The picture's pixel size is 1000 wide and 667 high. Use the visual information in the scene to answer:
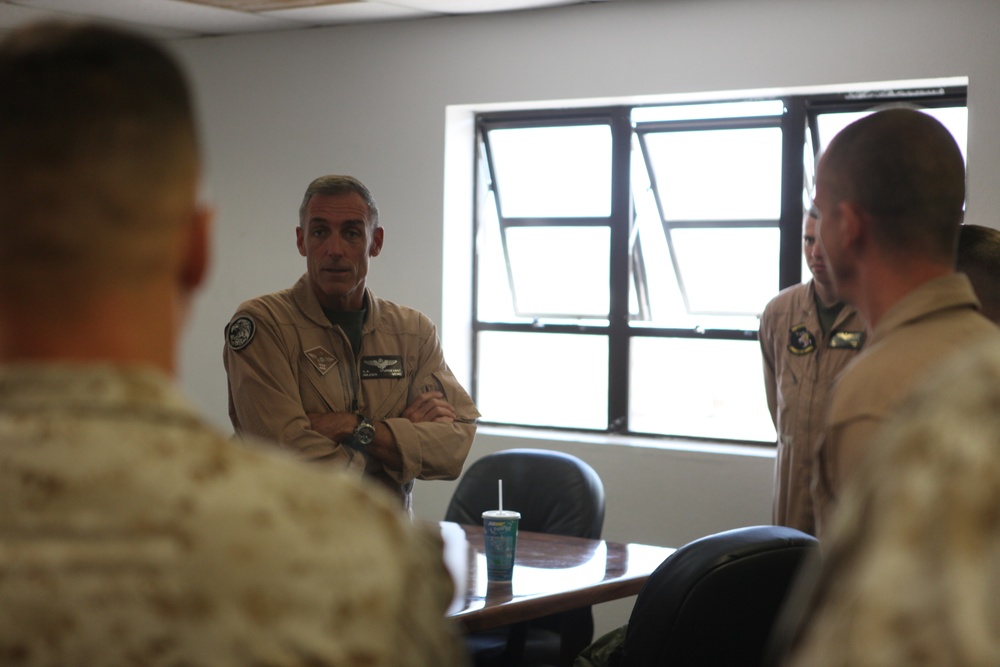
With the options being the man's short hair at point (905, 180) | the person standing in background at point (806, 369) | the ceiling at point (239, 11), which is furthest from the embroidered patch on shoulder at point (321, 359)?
the ceiling at point (239, 11)

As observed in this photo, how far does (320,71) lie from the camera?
18.7 ft

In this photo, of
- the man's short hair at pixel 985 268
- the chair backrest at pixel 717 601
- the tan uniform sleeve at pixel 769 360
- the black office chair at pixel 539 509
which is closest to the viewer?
the chair backrest at pixel 717 601

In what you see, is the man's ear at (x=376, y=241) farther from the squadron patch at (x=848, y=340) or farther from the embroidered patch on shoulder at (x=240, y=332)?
the squadron patch at (x=848, y=340)

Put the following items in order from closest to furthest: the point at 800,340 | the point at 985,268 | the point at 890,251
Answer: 1. the point at 890,251
2. the point at 985,268
3. the point at 800,340

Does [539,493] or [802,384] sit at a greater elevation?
[802,384]

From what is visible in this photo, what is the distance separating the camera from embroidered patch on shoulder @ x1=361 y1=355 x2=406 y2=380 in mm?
3098

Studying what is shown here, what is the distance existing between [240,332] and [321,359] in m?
0.23

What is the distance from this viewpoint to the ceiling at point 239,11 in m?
5.07

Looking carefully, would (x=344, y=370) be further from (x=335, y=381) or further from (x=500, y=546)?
(x=500, y=546)

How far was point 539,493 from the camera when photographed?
12.4 ft

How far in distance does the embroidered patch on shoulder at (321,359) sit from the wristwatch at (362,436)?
0.20m

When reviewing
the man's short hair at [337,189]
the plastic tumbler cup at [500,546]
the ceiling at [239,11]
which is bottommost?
the plastic tumbler cup at [500,546]

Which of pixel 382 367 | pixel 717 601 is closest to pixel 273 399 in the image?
pixel 382 367

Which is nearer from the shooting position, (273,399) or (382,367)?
(273,399)
